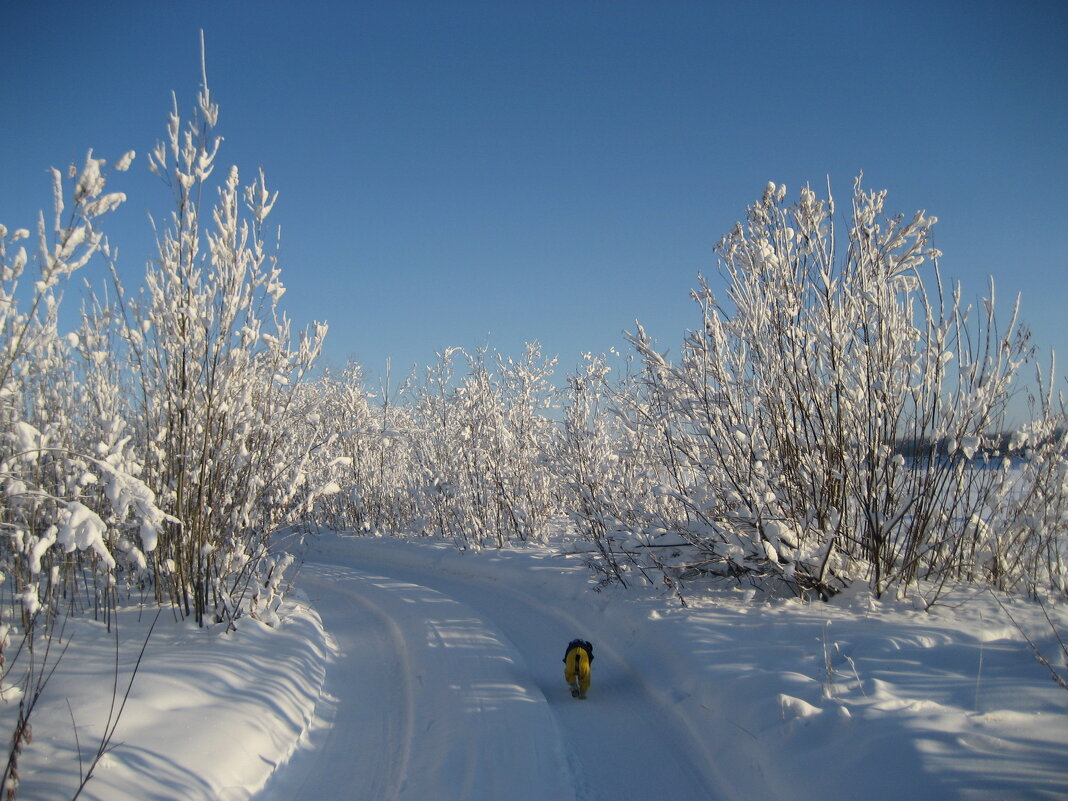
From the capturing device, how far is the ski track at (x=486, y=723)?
11.2 feet

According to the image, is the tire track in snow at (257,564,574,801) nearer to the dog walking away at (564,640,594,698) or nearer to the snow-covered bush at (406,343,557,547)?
the dog walking away at (564,640,594,698)

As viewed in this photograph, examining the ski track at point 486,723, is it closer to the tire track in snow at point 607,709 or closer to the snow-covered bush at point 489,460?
the tire track in snow at point 607,709

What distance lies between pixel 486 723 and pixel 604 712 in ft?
2.90

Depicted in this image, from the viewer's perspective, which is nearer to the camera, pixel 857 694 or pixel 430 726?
pixel 857 694

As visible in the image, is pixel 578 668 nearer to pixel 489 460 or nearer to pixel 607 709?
pixel 607 709

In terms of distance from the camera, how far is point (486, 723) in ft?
13.3

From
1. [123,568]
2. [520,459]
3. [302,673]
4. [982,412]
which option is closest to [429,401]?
[520,459]

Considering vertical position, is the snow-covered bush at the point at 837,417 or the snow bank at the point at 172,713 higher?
the snow-covered bush at the point at 837,417

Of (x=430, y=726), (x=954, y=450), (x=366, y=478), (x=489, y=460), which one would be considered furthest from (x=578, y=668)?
(x=366, y=478)

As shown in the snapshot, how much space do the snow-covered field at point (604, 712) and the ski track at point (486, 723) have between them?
2 centimetres

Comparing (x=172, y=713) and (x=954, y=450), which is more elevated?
(x=954, y=450)

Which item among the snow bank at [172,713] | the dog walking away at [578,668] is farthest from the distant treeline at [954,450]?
the snow bank at [172,713]

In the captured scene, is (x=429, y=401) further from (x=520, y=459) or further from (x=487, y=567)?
(x=487, y=567)

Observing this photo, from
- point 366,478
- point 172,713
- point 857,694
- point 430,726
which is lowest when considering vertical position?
point 430,726
